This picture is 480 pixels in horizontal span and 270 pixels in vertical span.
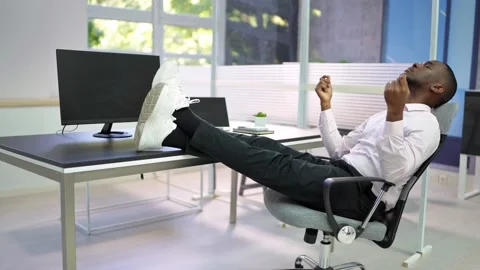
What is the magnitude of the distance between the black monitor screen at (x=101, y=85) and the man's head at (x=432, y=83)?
146 centimetres

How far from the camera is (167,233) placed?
10.5 ft

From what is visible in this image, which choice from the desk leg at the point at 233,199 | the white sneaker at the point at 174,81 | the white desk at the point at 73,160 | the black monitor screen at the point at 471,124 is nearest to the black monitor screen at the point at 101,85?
the white desk at the point at 73,160

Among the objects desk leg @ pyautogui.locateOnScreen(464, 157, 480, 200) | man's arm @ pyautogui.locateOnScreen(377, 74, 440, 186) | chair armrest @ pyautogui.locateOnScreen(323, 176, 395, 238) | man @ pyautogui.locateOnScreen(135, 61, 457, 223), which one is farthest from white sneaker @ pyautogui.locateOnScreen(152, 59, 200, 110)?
desk leg @ pyautogui.locateOnScreen(464, 157, 480, 200)

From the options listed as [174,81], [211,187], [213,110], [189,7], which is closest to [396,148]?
[174,81]

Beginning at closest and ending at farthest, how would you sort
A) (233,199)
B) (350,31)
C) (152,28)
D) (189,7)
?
(233,199) < (152,28) < (350,31) < (189,7)

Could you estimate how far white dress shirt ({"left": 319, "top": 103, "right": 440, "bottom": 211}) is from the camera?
1837 millimetres

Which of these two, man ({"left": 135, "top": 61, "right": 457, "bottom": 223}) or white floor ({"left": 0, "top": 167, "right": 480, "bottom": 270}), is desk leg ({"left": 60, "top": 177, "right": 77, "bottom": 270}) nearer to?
man ({"left": 135, "top": 61, "right": 457, "bottom": 223})

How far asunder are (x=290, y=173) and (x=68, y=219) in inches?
34.8

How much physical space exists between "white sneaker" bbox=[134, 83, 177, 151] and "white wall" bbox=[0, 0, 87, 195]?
7.93ft

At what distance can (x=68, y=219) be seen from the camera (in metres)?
1.80

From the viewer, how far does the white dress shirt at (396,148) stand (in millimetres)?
1837

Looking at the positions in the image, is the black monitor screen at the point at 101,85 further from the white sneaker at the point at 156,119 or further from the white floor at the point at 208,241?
the white floor at the point at 208,241

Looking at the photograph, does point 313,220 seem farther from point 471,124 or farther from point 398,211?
point 471,124

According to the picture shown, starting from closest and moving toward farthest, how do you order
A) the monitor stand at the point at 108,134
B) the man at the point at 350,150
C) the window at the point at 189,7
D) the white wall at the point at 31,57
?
the man at the point at 350,150 → the monitor stand at the point at 108,134 → the white wall at the point at 31,57 → the window at the point at 189,7
